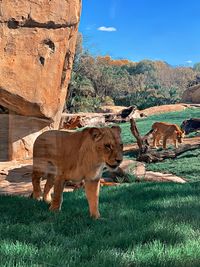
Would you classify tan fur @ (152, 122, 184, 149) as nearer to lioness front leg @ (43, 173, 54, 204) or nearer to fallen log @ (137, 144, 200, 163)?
fallen log @ (137, 144, 200, 163)

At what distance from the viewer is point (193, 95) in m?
40.1

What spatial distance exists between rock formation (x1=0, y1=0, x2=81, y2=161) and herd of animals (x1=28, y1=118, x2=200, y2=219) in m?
1.71

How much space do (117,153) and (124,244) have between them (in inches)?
38.4

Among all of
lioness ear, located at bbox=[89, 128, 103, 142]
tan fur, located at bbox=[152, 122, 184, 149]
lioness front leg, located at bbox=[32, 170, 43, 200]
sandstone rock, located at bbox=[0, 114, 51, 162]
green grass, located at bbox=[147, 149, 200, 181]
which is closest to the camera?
lioness ear, located at bbox=[89, 128, 103, 142]

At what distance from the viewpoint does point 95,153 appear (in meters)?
4.37

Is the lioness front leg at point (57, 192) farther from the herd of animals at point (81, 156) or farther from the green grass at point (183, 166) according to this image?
the green grass at point (183, 166)

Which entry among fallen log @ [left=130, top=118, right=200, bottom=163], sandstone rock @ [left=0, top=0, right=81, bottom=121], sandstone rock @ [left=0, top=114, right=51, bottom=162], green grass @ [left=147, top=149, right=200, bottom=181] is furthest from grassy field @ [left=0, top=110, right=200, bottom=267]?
fallen log @ [left=130, top=118, right=200, bottom=163]

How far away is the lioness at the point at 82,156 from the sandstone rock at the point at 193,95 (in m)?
35.5

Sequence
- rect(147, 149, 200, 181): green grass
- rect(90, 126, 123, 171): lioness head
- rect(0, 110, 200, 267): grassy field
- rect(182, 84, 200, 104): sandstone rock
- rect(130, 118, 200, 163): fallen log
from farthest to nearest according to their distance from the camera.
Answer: rect(182, 84, 200, 104): sandstone rock → rect(130, 118, 200, 163): fallen log → rect(147, 149, 200, 181): green grass → rect(90, 126, 123, 171): lioness head → rect(0, 110, 200, 267): grassy field

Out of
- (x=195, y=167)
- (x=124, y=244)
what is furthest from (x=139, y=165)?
(x=124, y=244)

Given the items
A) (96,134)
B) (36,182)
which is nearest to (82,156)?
(96,134)

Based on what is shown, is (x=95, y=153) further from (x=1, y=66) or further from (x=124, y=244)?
(x=1, y=66)

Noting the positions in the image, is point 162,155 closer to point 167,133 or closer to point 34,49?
point 167,133

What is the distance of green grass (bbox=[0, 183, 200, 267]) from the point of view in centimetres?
296
